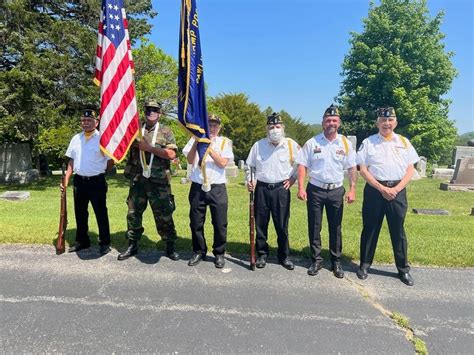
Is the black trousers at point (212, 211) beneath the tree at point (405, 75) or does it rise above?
beneath

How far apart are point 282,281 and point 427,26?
3390 cm

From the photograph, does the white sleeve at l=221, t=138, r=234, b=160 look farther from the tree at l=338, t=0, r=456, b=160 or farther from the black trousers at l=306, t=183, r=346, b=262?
the tree at l=338, t=0, r=456, b=160

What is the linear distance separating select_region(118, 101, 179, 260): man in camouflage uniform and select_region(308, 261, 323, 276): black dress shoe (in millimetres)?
1779

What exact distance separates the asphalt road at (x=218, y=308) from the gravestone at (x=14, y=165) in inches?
483

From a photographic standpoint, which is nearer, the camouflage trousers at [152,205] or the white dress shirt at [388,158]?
the white dress shirt at [388,158]

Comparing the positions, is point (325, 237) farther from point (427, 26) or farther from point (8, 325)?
point (427, 26)

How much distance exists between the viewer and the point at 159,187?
4.80 m

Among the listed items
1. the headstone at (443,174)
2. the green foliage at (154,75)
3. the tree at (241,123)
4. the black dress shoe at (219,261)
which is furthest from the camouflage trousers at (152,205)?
the tree at (241,123)

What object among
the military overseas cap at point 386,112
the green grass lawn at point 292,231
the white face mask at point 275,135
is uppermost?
the military overseas cap at point 386,112

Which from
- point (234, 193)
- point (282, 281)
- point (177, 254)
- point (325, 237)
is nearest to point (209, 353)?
point (282, 281)

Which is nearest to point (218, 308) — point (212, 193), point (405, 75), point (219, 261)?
point (219, 261)

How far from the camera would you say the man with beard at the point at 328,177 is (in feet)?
14.5

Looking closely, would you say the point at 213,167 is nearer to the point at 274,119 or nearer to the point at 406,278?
the point at 274,119

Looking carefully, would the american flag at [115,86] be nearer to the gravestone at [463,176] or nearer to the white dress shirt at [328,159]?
the white dress shirt at [328,159]
